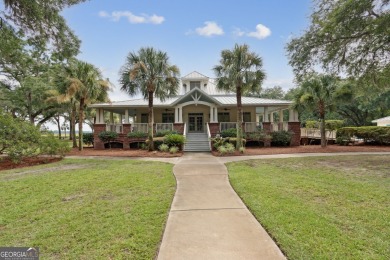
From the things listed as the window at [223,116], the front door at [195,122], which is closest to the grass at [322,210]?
the front door at [195,122]

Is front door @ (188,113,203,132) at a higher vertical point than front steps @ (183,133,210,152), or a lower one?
higher


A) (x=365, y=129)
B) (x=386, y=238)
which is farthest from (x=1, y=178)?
(x=365, y=129)

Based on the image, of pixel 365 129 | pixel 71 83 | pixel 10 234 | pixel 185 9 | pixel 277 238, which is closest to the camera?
pixel 277 238

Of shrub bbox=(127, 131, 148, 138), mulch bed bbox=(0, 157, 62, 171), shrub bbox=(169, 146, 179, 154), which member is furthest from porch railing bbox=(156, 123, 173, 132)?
mulch bed bbox=(0, 157, 62, 171)

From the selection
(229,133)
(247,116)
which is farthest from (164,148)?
(247,116)

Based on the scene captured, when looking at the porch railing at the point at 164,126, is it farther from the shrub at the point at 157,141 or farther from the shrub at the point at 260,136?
the shrub at the point at 260,136

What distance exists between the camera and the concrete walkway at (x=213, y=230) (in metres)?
3.24

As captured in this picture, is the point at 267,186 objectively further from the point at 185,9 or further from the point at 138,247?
the point at 185,9

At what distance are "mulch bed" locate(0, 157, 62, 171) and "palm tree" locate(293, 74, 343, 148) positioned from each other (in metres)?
17.1

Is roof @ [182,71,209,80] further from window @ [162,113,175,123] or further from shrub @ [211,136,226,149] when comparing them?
shrub @ [211,136,226,149]

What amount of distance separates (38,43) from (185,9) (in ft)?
22.8

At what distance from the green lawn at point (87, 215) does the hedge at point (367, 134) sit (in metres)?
18.6

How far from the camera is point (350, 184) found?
6.88 metres

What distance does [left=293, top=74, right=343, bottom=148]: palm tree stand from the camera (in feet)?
54.3
